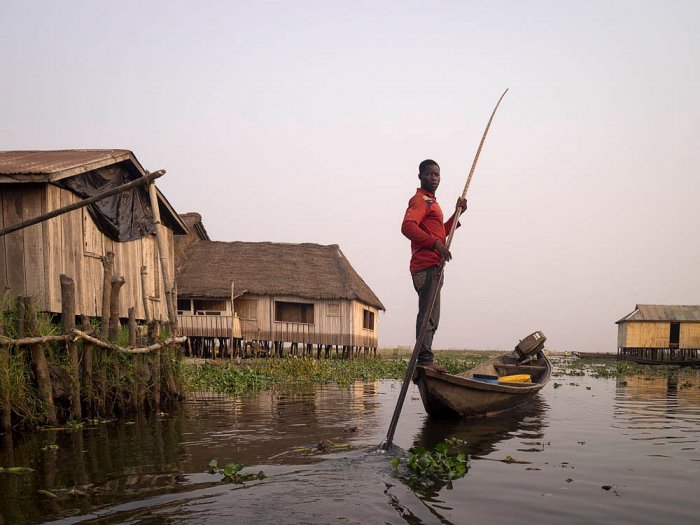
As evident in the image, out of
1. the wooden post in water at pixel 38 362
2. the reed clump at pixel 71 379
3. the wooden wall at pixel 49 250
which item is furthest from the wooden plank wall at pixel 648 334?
the wooden post in water at pixel 38 362

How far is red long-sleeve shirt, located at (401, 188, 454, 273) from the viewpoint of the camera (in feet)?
23.2

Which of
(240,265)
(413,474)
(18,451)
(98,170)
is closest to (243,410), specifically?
Answer: (18,451)

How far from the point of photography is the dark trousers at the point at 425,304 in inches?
277

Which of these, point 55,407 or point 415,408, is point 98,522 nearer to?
point 55,407

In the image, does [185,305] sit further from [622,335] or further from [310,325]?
[622,335]

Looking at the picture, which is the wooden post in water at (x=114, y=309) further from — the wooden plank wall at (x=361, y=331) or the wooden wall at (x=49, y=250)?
the wooden plank wall at (x=361, y=331)

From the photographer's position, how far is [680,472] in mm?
5027

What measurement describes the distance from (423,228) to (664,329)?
116 ft

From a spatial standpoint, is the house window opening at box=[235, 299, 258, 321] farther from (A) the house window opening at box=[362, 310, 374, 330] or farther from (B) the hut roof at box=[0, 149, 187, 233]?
(B) the hut roof at box=[0, 149, 187, 233]

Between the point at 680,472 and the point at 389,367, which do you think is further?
the point at 389,367

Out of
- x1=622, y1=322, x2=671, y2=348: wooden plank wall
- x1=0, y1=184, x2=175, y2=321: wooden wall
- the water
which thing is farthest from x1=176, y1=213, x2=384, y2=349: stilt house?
x1=622, y1=322, x2=671, y2=348: wooden plank wall

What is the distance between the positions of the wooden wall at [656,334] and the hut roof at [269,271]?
18682 mm

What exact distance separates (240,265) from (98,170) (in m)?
14.6

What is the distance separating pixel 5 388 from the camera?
629 cm
